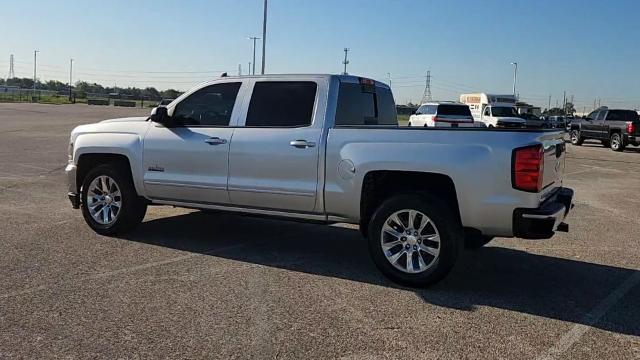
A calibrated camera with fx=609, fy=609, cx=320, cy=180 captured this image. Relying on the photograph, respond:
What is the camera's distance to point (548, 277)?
6.05 m

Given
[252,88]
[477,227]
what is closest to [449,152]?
[477,227]

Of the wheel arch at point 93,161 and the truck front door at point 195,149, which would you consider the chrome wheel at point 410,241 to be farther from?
the wheel arch at point 93,161

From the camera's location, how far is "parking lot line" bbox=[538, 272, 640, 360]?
4.16 metres

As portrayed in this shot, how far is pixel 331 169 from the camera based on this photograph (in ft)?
19.4

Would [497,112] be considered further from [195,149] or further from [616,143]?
[195,149]

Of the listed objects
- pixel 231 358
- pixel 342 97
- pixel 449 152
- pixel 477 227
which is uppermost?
pixel 342 97

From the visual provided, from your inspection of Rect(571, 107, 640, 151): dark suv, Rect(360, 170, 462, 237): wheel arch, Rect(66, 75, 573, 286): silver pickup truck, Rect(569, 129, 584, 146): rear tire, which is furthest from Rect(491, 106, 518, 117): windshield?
Rect(360, 170, 462, 237): wheel arch

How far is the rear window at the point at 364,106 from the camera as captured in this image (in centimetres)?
639

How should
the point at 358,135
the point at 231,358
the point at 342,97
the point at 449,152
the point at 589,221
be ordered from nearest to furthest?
the point at 231,358 → the point at 449,152 → the point at 358,135 → the point at 342,97 → the point at 589,221

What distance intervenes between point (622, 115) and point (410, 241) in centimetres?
2734

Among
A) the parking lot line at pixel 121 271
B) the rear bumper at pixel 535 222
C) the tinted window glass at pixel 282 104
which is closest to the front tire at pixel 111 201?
the parking lot line at pixel 121 271

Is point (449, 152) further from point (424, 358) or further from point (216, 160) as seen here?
point (216, 160)

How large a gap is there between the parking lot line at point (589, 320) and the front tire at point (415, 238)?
118cm

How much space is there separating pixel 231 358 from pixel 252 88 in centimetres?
355
